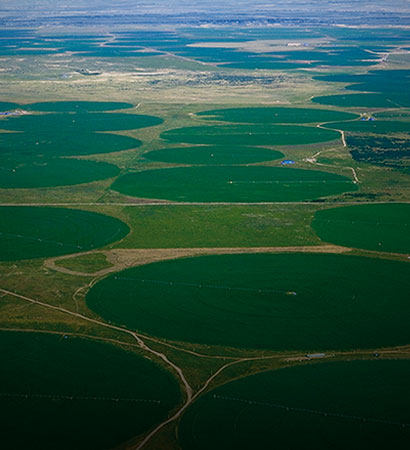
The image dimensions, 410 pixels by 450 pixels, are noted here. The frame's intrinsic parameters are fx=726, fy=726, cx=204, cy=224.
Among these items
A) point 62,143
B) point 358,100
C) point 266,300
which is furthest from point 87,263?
point 358,100

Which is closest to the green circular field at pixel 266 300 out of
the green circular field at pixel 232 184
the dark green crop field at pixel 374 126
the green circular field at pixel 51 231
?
the green circular field at pixel 51 231

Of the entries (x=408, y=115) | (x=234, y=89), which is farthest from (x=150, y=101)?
(x=408, y=115)

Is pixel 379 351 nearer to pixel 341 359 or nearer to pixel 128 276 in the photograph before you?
pixel 341 359

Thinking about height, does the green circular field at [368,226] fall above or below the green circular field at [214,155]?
below

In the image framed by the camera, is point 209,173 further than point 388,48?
No

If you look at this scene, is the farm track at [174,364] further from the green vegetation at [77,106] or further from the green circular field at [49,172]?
the green vegetation at [77,106]

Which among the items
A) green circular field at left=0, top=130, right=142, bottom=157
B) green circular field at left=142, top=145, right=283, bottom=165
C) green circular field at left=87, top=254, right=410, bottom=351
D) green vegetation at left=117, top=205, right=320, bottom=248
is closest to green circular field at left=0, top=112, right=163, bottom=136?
green circular field at left=0, top=130, right=142, bottom=157
